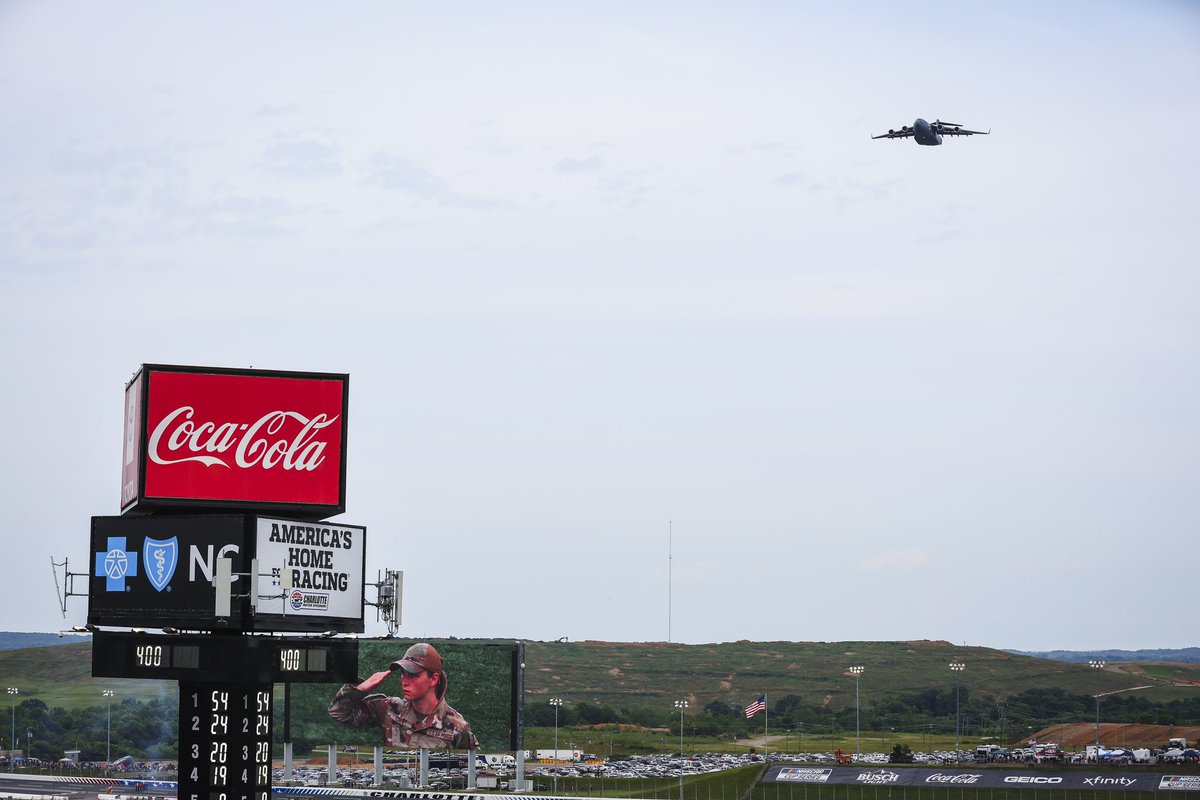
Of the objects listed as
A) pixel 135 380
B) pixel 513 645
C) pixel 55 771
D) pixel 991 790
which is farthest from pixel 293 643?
pixel 55 771

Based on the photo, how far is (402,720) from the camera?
12800 cm

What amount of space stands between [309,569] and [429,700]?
275 ft

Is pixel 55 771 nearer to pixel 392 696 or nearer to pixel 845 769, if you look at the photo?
pixel 392 696

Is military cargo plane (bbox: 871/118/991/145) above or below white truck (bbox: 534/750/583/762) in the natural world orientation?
above

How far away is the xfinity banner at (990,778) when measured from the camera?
134 metres

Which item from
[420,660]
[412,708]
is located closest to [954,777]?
[412,708]

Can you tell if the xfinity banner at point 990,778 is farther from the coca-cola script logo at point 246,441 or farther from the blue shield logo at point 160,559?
the blue shield logo at point 160,559

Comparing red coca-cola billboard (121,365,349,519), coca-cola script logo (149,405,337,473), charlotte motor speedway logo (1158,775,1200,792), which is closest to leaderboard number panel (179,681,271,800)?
red coca-cola billboard (121,365,349,519)

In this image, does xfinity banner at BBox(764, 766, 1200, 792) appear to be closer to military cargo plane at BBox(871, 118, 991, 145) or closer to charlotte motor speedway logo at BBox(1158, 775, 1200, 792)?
charlotte motor speedway logo at BBox(1158, 775, 1200, 792)

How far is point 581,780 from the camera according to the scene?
16112cm

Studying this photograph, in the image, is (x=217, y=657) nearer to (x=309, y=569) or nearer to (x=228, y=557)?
(x=228, y=557)

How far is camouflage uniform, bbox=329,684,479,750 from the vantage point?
127m

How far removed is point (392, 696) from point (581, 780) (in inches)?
1572

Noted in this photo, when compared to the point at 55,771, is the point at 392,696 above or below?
above
